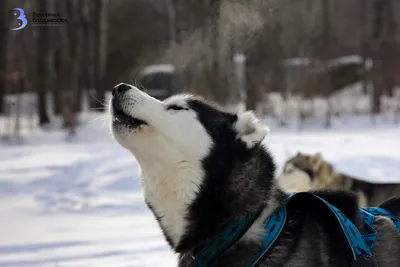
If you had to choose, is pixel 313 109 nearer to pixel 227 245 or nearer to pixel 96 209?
pixel 96 209

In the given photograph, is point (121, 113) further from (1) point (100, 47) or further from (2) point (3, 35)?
(1) point (100, 47)

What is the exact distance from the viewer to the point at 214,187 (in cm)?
240

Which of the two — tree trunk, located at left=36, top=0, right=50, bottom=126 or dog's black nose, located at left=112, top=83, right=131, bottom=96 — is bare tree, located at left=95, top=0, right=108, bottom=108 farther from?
dog's black nose, located at left=112, top=83, right=131, bottom=96

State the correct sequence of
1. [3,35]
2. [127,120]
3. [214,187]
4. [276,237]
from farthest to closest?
[3,35], [127,120], [214,187], [276,237]

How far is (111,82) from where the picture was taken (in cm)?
1892

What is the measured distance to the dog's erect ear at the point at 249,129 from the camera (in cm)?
247

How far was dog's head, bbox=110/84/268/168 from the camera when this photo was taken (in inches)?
97.0

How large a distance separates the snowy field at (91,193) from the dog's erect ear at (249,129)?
903 millimetres

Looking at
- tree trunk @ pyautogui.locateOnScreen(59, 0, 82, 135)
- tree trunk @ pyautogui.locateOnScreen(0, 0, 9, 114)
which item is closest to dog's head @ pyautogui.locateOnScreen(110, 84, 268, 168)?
tree trunk @ pyautogui.locateOnScreen(59, 0, 82, 135)

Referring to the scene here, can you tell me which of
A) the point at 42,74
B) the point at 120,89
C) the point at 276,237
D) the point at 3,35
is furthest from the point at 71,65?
the point at 276,237

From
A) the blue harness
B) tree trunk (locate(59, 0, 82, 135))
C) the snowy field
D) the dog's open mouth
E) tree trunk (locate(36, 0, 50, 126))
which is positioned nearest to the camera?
the blue harness

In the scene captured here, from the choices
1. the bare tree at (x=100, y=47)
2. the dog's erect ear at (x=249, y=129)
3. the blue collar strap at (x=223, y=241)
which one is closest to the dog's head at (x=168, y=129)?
the dog's erect ear at (x=249, y=129)

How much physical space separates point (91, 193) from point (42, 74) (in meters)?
8.66

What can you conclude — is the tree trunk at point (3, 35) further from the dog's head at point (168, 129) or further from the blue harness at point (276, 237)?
the blue harness at point (276, 237)
